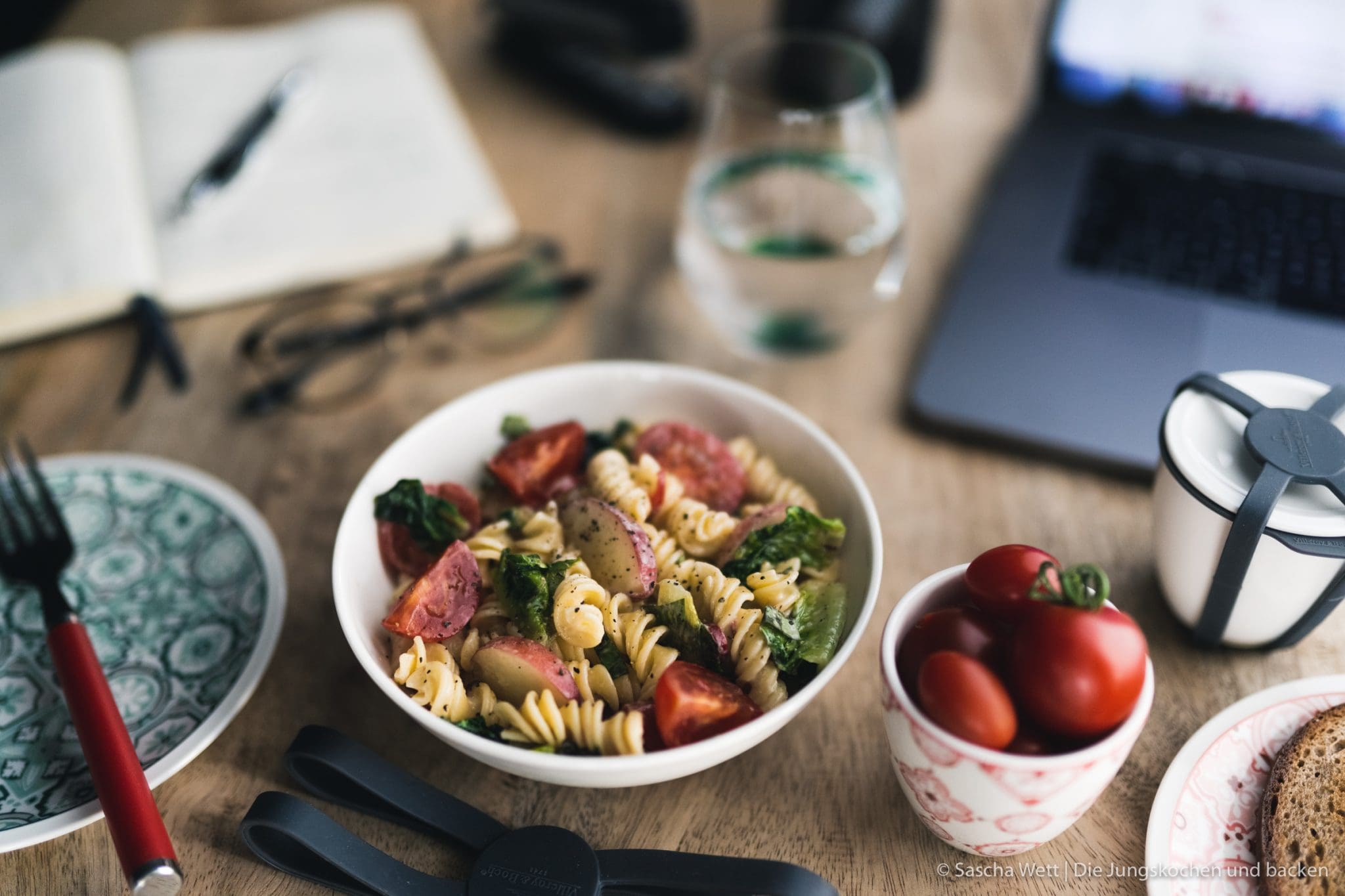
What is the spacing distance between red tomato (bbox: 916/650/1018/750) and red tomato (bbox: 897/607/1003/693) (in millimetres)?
32

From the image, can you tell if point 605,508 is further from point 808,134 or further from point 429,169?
point 429,169

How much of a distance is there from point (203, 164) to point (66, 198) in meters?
0.23

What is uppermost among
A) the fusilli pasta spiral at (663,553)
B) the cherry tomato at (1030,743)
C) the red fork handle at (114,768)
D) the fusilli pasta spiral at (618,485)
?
the cherry tomato at (1030,743)

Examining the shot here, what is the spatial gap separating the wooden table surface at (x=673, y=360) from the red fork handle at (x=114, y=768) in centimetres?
10

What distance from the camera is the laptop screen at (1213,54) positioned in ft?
5.13

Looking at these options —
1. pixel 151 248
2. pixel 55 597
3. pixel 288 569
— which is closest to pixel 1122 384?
pixel 288 569

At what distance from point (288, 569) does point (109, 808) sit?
0.39 metres

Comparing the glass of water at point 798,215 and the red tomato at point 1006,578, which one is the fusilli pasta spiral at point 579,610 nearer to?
the red tomato at point 1006,578

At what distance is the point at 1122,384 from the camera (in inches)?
53.0

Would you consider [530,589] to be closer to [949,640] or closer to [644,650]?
[644,650]

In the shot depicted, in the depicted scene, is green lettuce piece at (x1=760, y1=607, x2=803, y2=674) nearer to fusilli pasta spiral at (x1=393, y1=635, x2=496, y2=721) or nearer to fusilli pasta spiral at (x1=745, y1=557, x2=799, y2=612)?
fusilli pasta spiral at (x1=745, y1=557, x2=799, y2=612)

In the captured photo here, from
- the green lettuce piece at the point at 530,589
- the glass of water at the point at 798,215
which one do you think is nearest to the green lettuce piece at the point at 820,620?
the green lettuce piece at the point at 530,589

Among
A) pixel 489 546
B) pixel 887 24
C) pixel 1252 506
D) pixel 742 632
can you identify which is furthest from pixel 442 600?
pixel 887 24

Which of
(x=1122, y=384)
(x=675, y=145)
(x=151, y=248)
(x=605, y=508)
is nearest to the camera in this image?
(x=605, y=508)
